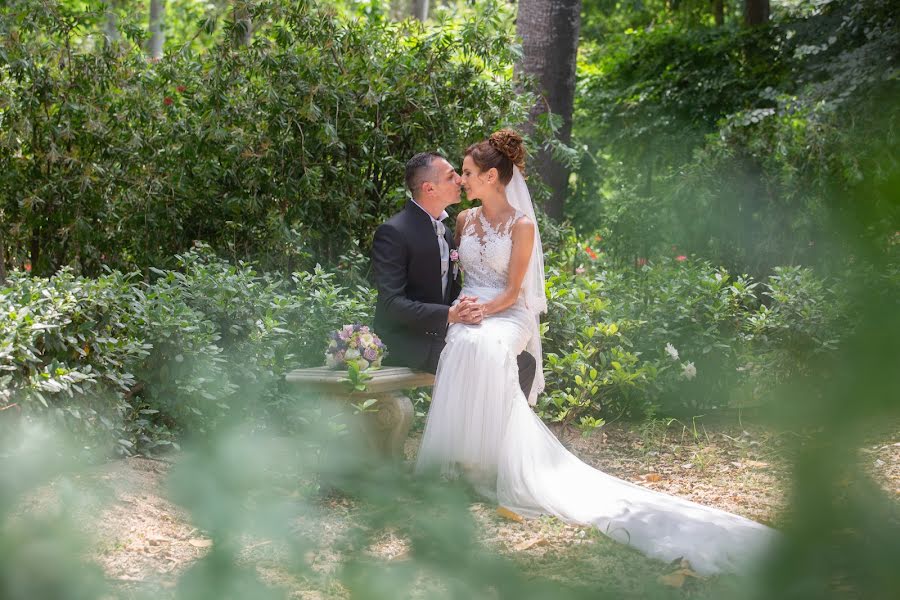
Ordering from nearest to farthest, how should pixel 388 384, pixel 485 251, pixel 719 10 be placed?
pixel 388 384 → pixel 485 251 → pixel 719 10

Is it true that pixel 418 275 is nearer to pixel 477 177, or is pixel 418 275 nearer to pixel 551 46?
pixel 477 177

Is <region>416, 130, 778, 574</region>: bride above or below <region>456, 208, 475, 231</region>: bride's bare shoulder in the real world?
below

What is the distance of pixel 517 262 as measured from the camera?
206 inches

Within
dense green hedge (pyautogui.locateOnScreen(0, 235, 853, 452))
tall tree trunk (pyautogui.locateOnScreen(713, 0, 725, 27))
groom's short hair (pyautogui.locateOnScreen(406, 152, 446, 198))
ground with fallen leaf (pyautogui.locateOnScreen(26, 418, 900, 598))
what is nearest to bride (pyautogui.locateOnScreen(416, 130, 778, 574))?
groom's short hair (pyautogui.locateOnScreen(406, 152, 446, 198))

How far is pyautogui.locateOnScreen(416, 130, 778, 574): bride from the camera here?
4281 mm

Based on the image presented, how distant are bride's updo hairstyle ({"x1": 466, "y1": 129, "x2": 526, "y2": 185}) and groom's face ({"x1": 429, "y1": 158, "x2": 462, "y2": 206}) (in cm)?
17

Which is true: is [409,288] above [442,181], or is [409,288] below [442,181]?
below

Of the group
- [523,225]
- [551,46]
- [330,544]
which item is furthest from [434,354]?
[330,544]

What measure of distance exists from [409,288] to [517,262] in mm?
612

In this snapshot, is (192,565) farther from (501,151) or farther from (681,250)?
(681,250)

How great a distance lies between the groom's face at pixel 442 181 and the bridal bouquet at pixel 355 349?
840 millimetres

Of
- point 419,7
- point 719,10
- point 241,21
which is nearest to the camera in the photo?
point 241,21

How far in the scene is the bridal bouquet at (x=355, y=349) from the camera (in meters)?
4.73

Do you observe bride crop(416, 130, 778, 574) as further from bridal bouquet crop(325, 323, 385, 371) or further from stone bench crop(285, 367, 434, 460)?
bridal bouquet crop(325, 323, 385, 371)
